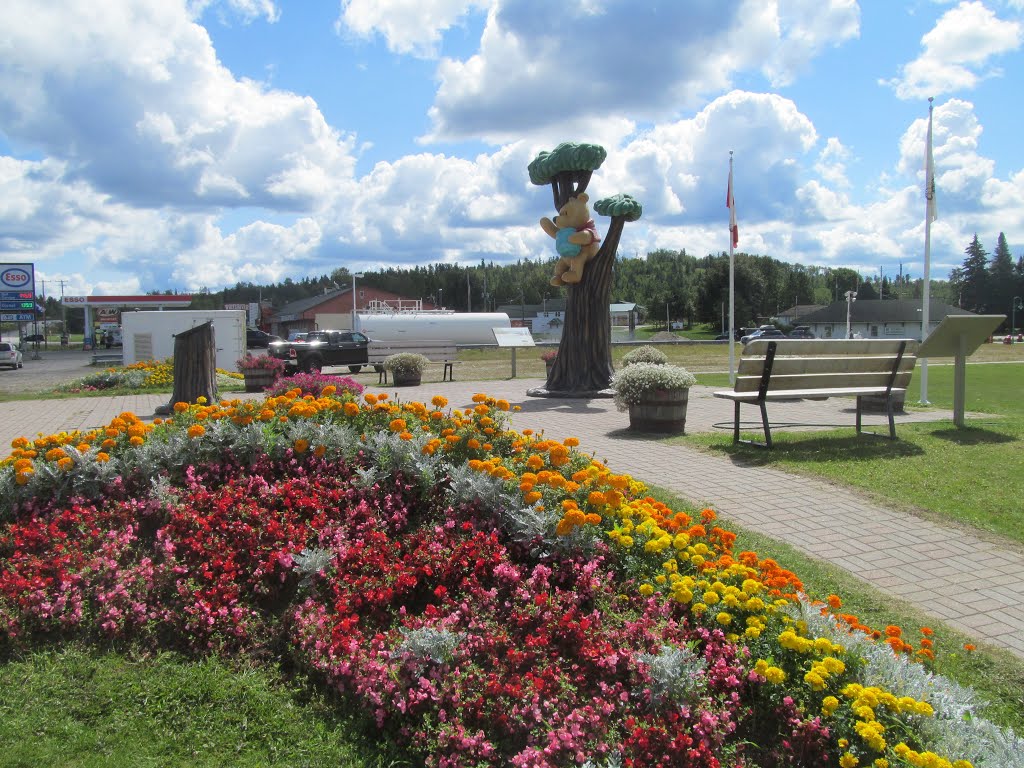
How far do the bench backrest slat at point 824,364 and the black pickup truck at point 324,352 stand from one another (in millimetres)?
19575

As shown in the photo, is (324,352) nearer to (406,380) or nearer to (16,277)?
(406,380)

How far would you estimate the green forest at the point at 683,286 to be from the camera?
90750 millimetres

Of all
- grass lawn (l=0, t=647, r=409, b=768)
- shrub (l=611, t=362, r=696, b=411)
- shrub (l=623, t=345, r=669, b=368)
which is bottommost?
grass lawn (l=0, t=647, r=409, b=768)

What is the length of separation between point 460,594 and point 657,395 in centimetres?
602

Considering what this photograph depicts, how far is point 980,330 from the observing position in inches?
363

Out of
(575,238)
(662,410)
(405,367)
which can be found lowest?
(662,410)

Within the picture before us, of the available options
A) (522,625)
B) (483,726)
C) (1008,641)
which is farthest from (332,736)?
(1008,641)

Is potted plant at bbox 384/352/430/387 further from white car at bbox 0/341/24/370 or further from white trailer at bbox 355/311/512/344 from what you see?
white car at bbox 0/341/24/370

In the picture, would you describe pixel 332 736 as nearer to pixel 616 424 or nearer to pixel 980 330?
pixel 616 424

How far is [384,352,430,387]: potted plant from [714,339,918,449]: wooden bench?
468 inches

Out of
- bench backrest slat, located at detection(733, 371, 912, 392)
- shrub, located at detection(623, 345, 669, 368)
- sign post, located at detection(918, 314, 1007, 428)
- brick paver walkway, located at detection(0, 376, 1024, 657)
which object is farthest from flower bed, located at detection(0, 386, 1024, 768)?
shrub, located at detection(623, 345, 669, 368)

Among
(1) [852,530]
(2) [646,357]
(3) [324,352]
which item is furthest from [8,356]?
(1) [852,530]

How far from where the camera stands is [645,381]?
9.04 metres

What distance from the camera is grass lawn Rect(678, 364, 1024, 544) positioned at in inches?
213
